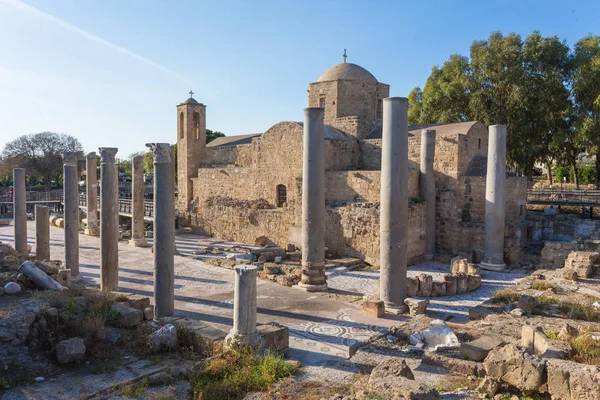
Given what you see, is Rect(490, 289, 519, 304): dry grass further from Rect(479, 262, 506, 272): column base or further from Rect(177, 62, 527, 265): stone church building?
Rect(177, 62, 527, 265): stone church building

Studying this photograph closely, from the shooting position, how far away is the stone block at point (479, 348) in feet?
20.3

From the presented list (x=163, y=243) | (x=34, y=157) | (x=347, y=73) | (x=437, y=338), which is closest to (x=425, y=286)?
(x=437, y=338)

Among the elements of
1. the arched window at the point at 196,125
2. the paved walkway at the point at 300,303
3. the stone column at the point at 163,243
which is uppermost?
the arched window at the point at 196,125

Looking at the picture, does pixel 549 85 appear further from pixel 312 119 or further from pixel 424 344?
pixel 424 344

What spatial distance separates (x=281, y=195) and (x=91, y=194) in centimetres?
805

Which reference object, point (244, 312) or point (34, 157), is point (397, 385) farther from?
point (34, 157)

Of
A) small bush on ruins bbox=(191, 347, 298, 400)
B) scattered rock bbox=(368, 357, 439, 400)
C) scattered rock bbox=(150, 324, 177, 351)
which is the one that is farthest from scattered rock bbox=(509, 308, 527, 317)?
scattered rock bbox=(150, 324, 177, 351)

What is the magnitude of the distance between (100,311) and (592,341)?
7397 millimetres

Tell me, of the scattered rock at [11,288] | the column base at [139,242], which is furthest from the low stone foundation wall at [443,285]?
the column base at [139,242]

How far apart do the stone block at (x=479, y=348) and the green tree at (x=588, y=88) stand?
20.3m

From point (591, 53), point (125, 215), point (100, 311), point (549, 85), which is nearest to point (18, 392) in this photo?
point (100, 311)

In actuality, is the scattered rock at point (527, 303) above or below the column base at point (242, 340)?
above

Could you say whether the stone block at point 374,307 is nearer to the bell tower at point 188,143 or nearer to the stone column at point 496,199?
the stone column at point 496,199

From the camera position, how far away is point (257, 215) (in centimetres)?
1942
